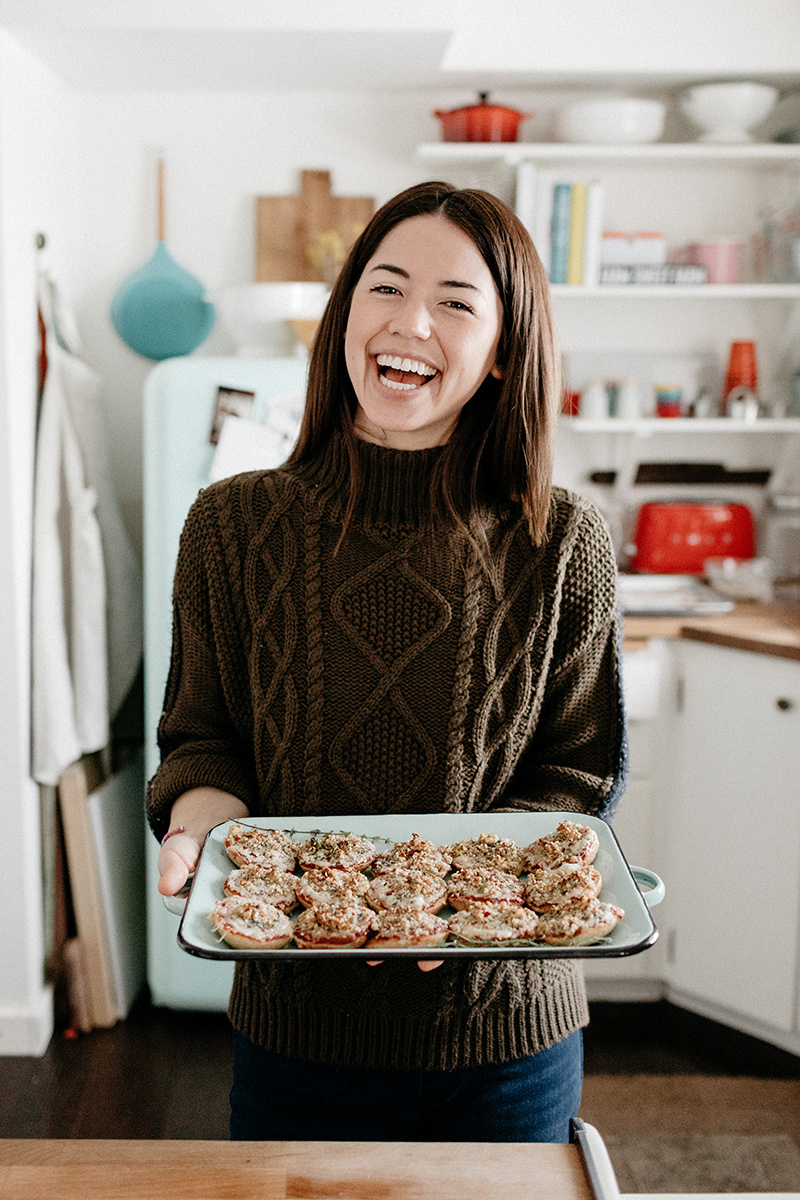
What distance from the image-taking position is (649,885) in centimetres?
103

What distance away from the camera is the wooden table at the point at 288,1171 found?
80 centimetres

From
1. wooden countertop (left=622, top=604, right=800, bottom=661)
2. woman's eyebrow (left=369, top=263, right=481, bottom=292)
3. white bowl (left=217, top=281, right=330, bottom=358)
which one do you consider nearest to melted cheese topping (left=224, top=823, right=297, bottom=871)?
woman's eyebrow (left=369, top=263, right=481, bottom=292)

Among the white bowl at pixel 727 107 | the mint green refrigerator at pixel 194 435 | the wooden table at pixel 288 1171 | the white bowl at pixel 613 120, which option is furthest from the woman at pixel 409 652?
the white bowl at pixel 727 107

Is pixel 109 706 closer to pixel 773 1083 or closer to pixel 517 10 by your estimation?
pixel 773 1083

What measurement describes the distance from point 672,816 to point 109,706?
4.59ft

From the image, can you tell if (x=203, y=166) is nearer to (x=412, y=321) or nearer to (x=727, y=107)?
(x=727, y=107)

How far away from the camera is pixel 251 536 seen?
117cm

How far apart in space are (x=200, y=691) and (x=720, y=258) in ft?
7.04

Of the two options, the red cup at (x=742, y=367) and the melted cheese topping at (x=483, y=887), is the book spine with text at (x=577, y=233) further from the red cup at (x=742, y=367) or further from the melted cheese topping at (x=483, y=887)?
the melted cheese topping at (x=483, y=887)

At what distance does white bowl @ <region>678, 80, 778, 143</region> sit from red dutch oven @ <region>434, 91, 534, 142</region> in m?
0.43

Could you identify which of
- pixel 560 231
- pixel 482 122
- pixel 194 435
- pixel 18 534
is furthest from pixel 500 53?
pixel 18 534

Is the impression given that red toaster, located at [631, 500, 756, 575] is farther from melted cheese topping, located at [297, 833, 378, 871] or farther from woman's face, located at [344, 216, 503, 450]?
melted cheese topping, located at [297, 833, 378, 871]

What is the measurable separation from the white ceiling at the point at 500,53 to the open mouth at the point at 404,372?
4.77ft

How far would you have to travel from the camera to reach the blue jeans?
106 centimetres
